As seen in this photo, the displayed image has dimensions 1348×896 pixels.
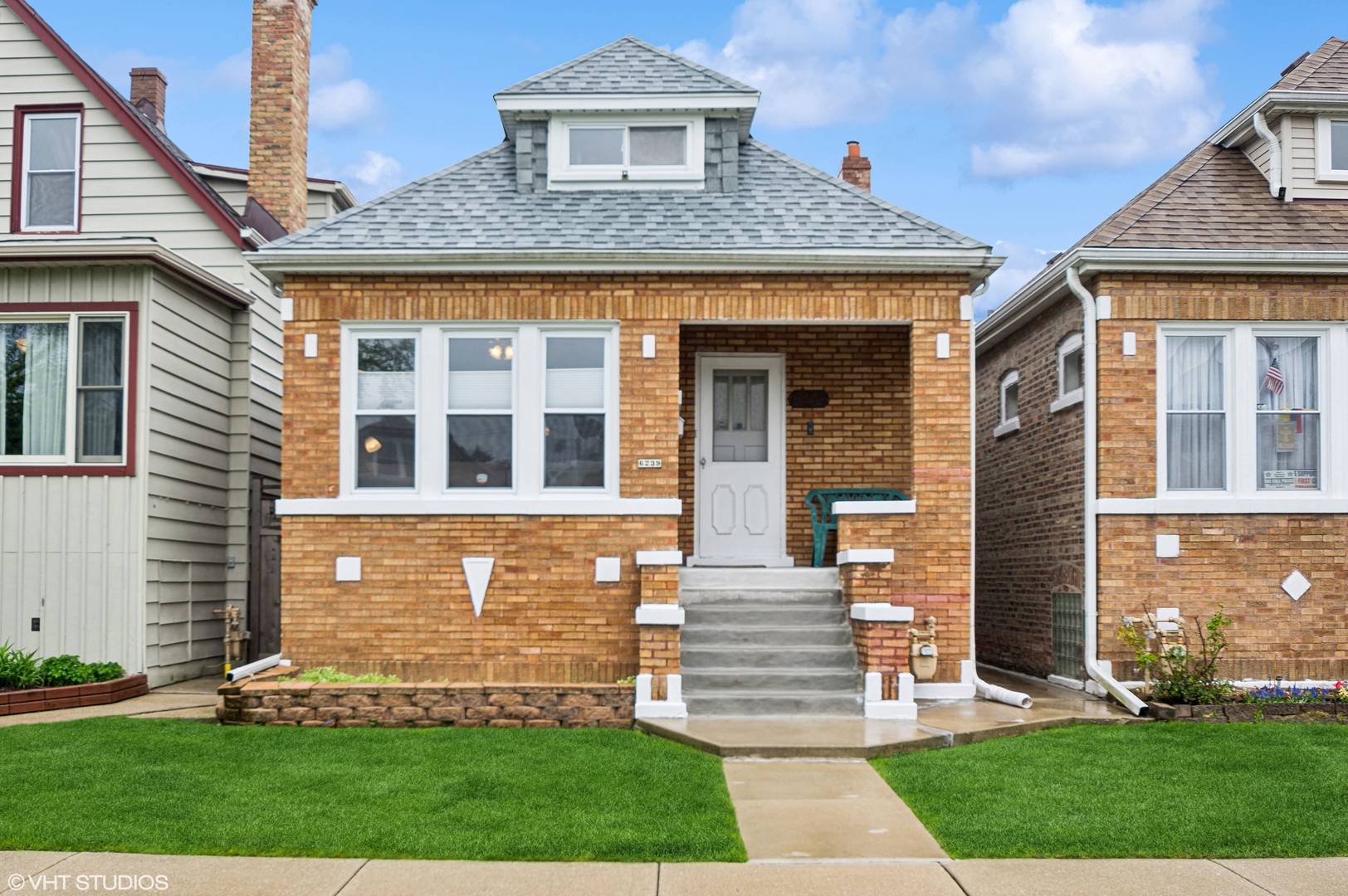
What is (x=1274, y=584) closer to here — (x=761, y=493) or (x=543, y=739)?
(x=761, y=493)

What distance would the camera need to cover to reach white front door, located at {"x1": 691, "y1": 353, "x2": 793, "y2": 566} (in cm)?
1222

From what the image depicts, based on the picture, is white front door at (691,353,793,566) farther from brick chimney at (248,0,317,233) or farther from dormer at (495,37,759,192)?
brick chimney at (248,0,317,233)

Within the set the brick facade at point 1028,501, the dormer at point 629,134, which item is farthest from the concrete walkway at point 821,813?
the dormer at point 629,134

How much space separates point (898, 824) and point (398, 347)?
21.2ft

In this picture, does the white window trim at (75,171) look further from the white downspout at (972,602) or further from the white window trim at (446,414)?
the white downspout at (972,602)

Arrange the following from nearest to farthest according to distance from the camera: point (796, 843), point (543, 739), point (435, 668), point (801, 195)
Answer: point (796, 843) < point (543, 739) < point (435, 668) < point (801, 195)

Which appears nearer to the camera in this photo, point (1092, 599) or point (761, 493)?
point (1092, 599)

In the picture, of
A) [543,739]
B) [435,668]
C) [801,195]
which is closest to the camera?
[543,739]

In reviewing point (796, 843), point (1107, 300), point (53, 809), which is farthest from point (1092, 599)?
point (53, 809)

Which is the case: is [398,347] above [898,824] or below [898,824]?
above

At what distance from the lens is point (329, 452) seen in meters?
10.7

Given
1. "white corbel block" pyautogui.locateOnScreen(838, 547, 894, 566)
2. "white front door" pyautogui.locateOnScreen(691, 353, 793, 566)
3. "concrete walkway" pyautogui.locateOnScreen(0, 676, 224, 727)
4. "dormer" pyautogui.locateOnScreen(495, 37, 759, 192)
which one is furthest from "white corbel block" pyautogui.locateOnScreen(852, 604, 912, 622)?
"concrete walkway" pyautogui.locateOnScreen(0, 676, 224, 727)

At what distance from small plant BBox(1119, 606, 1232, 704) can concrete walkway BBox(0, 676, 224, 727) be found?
7.98 metres

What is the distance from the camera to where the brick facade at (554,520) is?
10562 millimetres
